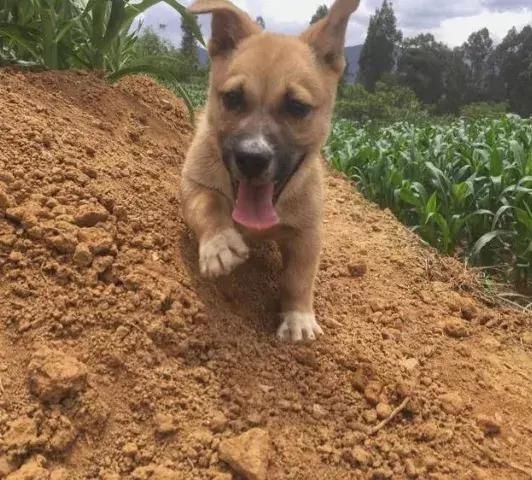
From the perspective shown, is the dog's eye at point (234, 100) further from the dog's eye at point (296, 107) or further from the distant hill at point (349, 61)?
the distant hill at point (349, 61)

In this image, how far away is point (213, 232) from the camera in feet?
9.27

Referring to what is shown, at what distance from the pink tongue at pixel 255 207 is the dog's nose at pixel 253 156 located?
0.18 metres

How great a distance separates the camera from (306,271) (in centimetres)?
305

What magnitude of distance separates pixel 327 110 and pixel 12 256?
1687 millimetres

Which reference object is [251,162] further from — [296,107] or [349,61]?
[349,61]

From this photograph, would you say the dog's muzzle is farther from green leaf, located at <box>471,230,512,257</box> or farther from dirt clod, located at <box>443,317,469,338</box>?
A: green leaf, located at <box>471,230,512,257</box>

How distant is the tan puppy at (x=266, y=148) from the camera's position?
2744 mm

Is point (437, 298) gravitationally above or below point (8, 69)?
below

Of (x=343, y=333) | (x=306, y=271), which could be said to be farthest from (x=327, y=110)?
(x=343, y=333)

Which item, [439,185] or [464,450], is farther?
[439,185]

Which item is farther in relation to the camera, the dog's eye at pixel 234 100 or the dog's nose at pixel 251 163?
the dog's eye at pixel 234 100

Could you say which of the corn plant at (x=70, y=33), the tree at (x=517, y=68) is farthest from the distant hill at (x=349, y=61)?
the tree at (x=517, y=68)

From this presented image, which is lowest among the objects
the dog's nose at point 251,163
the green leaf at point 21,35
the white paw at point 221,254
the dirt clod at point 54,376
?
the dirt clod at point 54,376

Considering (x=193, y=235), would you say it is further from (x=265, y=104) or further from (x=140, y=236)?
(x=265, y=104)
